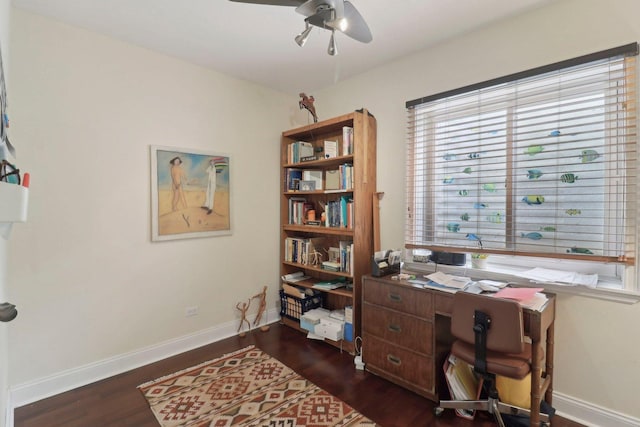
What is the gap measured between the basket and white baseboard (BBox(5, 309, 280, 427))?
572 millimetres

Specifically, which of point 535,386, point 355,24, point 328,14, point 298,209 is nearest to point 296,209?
point 298,209

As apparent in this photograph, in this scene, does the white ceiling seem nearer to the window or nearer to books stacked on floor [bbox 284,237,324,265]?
the window

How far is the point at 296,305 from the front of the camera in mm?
3229

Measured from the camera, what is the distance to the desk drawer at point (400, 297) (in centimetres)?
208

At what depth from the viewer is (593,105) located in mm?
1864

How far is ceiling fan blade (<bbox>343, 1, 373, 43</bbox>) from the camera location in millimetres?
1563

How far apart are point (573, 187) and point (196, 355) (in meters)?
3.14

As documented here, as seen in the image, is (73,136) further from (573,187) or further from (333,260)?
(573,187)

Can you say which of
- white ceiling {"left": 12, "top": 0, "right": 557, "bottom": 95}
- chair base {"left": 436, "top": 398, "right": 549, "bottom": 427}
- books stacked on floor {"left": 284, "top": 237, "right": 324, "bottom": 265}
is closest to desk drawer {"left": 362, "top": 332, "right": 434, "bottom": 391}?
chair base {"left": 436, "top": 398, "right": 549, "bottom": 427}

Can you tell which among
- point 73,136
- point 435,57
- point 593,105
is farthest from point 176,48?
point 593,105

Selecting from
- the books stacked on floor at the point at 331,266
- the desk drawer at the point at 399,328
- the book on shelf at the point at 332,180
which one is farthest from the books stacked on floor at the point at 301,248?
the desk drawer at the point at 399,328

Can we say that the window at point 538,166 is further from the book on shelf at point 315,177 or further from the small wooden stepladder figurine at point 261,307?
the small wooden stepladder figurine at point 261,307

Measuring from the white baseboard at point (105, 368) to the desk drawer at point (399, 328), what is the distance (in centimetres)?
153

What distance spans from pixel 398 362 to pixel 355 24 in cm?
221
